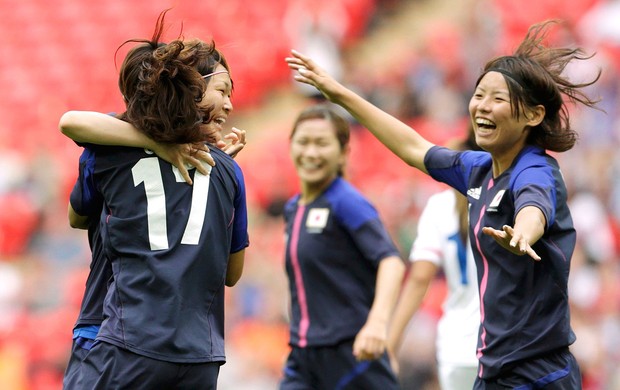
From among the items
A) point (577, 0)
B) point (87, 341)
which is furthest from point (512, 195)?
point (577, 0)

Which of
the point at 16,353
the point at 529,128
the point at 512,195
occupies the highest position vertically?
the point at 529,128

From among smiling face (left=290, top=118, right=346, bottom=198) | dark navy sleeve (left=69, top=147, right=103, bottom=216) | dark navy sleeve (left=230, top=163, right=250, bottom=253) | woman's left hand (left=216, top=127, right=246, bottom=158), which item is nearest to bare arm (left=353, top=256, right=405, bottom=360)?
smiling face (left=290, top=118, right=346, bottom=198)

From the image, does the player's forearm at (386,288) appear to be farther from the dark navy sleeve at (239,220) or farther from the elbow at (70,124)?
the elbow at (70,124)

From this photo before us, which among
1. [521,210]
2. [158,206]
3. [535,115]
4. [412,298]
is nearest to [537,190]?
[521,210]

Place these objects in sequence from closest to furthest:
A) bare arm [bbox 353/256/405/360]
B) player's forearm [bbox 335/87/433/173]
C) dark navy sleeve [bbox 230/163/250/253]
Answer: dark navy sleeve [bbox 230/163/250/253] < player's forearm [bbox 335/87/433/173] < bare arm [bbox 353/256/405/360]

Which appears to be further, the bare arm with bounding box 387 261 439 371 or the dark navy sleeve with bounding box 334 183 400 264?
the bare arm with bounding box 387 261 439 371

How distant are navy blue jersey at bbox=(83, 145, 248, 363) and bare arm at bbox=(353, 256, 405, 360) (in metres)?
1.35

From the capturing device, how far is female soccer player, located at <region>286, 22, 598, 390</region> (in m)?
3.75

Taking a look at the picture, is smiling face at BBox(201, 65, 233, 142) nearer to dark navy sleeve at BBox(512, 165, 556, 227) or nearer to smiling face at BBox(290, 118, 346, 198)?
dark navy sleeve at BBox(512, 165, 556, 227)

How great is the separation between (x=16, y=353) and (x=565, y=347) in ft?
24.1

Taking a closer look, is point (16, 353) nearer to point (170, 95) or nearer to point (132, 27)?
point (132, 27)

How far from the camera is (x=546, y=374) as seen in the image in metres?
3.76

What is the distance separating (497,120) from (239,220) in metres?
1.03

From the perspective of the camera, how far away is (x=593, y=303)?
27.2 ft
